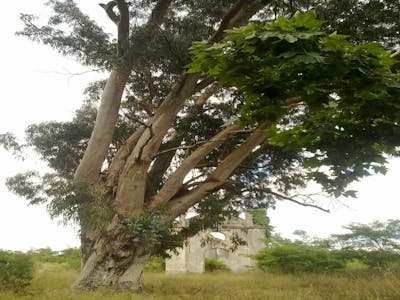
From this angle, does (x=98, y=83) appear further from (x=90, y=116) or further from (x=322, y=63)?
(x=322, y=63)

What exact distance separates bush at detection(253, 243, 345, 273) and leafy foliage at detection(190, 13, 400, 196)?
1550 centimetres

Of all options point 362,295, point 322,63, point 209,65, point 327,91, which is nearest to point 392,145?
point 327,91

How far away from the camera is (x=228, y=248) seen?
993 inches

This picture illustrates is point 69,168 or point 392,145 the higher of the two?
point 69,168

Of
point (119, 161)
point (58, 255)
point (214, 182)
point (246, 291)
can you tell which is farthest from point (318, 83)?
point (58, 255)

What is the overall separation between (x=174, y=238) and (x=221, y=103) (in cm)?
442

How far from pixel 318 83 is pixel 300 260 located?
17.4 m

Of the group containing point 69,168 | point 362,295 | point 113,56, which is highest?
point 113,56

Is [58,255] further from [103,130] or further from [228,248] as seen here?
[103,130]

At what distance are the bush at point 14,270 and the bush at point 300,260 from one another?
12.7 meters

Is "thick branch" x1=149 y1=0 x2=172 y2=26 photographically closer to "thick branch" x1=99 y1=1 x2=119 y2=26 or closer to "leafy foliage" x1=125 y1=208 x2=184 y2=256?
"thick branch" x1=99 y1=1 x2=119 y2=26

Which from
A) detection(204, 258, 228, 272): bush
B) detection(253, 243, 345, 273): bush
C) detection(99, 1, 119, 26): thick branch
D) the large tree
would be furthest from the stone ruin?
detection(99, 1, 119, 26): thick branch

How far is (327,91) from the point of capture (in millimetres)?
3354

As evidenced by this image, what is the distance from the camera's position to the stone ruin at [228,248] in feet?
77.7
